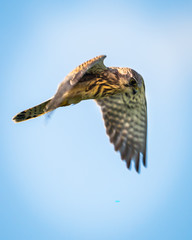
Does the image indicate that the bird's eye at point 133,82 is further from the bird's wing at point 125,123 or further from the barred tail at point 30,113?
the barred tail at point 30,113

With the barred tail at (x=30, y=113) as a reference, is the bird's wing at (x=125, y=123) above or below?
below


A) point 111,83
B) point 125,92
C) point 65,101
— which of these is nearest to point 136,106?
point 125,92

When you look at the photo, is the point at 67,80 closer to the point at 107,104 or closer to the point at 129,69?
the point at 129,69

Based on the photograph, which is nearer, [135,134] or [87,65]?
[87,65]

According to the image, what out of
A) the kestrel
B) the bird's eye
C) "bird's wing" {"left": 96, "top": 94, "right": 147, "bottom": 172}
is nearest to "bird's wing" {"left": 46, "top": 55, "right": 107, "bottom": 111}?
the kestrel

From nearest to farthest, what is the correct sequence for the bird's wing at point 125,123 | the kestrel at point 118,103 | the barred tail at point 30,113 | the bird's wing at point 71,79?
1. the bird's wing at point 71,79
2. the kestrel at point 118,103
3. the barred tail at point 30,113
4. the bird's wing at point 125,123

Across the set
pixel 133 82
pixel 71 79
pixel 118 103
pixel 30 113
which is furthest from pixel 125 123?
pixel 71 79

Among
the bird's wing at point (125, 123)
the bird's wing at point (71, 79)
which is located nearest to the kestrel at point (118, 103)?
the bird's wing at point (125, 123)
